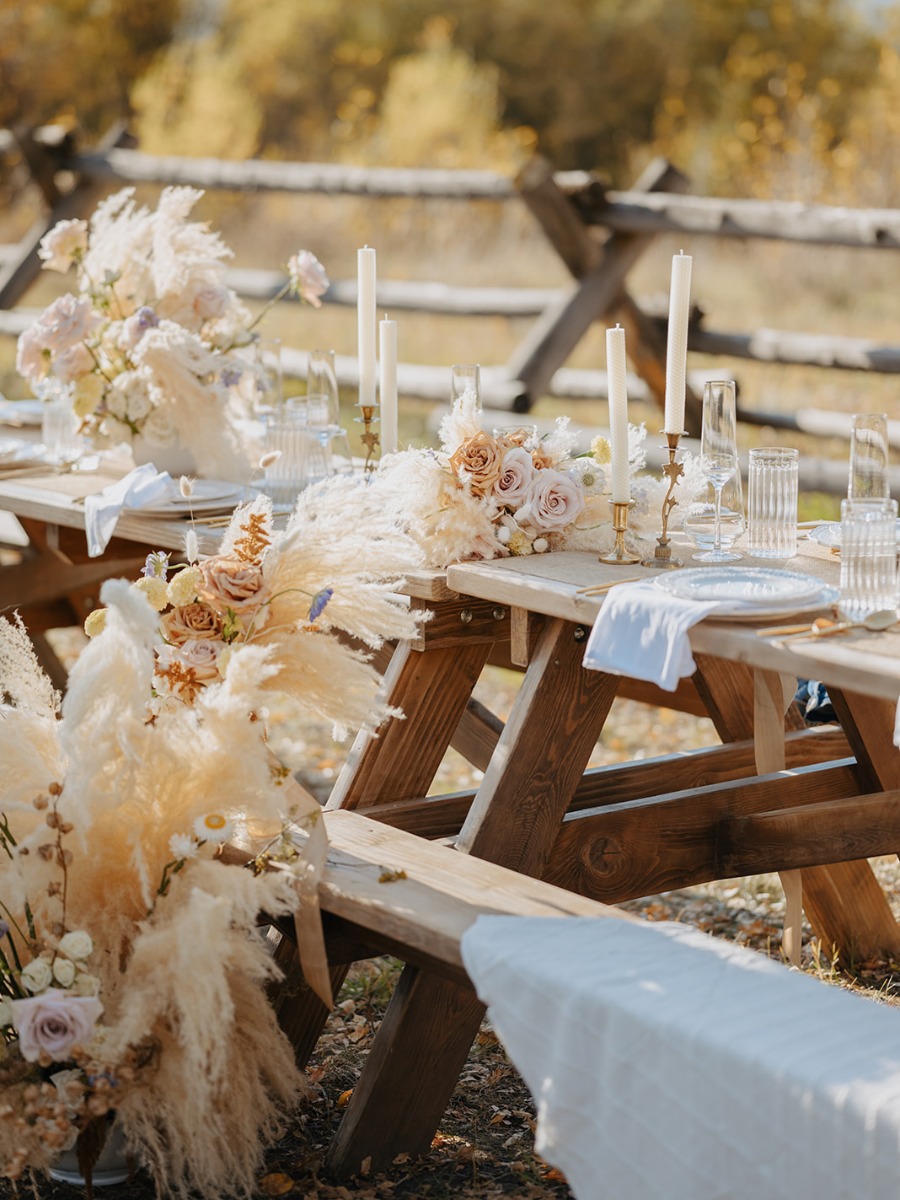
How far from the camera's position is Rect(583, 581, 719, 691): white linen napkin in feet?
6.86

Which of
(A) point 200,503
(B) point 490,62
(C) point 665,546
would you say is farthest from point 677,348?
(B) point 490,62

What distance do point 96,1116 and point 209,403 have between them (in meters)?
1.65

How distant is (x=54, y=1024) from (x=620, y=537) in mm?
1096

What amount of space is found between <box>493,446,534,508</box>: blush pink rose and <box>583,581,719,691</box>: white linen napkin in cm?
36

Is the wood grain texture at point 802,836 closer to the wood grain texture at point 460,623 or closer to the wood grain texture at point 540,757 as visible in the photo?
the wood grain texture at point 540,757

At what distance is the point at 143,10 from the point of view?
21.8 meters

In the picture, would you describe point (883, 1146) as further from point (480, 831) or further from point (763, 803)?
point (763, 803)

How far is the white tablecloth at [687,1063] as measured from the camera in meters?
1.66

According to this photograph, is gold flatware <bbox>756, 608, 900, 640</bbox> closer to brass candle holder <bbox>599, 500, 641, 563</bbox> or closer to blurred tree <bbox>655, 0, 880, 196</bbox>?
brass candle holder <bbox>599, 500, 641, 563</bbox>

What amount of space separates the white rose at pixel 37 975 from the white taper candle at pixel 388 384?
1218mm

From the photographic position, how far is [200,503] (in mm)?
3184

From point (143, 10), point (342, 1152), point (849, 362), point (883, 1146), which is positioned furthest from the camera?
point (143, 10)

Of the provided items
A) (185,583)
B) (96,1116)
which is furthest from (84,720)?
(96,1116)

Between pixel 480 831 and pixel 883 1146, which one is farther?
pixel 480 831
